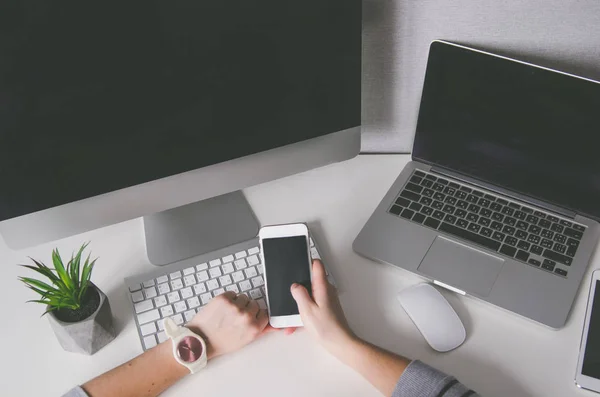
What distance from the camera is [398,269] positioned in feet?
2.75

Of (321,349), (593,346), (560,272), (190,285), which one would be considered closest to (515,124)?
(560,272)

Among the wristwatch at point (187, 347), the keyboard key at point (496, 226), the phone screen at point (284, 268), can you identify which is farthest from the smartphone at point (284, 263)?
the keyboard key at point (496, 226)

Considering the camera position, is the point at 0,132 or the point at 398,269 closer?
the point at 0,132

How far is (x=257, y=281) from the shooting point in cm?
82

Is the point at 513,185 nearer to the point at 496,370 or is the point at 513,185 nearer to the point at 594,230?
the point at 594,230

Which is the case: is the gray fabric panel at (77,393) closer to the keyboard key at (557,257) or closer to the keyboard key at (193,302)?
the keyboard key at (193,302)

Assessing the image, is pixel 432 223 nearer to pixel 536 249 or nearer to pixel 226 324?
pixel 536 249

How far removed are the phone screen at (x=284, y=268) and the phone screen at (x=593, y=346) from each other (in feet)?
1.23

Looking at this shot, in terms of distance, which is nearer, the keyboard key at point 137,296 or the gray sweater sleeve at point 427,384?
the gray sweater sleeve at point 427,384

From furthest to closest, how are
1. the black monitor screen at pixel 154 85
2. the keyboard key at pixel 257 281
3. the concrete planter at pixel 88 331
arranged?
the keyboard key at pixel 257 281, the concrete planter at pixel 88 331, the black monitor screen at pixel 154 85

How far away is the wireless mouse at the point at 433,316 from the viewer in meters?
0.75

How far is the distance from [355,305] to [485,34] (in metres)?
0.47

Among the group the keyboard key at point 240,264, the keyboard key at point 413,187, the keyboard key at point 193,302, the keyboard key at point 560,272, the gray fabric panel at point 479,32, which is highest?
the gray fabric panel at point 479,32

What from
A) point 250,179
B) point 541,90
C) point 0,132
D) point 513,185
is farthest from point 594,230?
point 0,132
